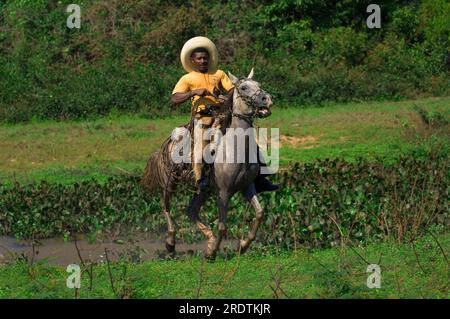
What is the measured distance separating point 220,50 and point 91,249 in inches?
561

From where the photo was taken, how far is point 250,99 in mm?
11844

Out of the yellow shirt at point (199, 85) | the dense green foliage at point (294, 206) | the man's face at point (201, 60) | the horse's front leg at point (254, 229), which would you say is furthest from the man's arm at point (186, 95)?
the dense green foliage at point (294, 206)

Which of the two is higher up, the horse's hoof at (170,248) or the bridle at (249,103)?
the bridle at (249,103)

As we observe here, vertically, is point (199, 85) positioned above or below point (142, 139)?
above

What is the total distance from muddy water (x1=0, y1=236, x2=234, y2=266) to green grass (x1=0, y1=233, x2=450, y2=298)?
1.33 meters

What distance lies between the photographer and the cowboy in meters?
12.4

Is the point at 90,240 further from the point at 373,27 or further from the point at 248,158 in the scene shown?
the point at 373,27

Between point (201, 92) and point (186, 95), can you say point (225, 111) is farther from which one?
point (186, 95)

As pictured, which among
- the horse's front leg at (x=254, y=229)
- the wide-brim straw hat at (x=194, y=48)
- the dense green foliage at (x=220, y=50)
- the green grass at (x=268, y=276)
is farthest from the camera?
the dense green foliage at (x=220, y=50)

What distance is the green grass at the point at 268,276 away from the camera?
9945 millimetres

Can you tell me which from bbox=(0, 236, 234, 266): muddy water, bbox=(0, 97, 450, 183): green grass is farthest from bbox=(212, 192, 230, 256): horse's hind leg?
bbox=(0, 97, 450, 183): green grass

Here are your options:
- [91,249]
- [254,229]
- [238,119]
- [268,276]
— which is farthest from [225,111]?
[91,249]

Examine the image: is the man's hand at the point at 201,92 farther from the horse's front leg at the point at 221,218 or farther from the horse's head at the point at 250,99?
the horse's front leg at the point at 221,218

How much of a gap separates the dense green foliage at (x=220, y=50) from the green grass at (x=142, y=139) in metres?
1.05
